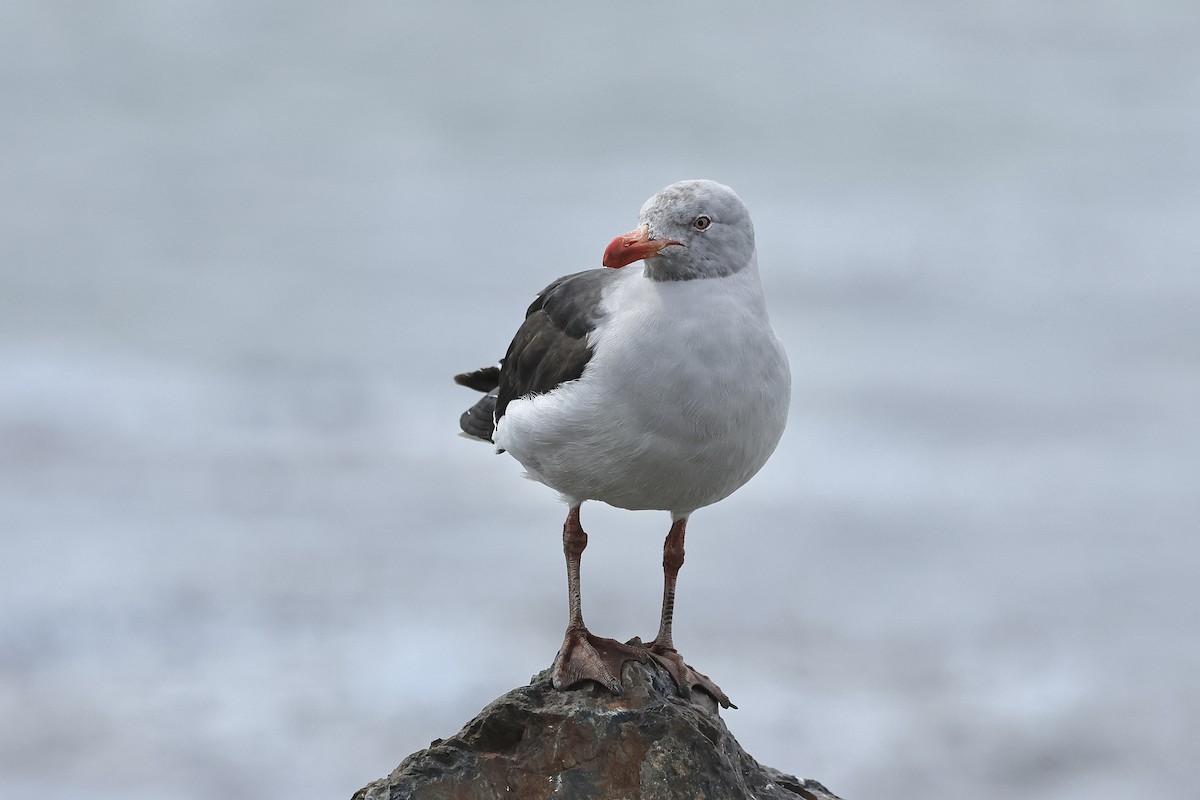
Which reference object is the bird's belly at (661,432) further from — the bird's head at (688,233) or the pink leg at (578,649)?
the bird's head at (688,233)

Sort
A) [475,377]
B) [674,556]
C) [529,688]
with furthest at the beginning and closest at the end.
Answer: [475,377]
[674,556]
[529,688]

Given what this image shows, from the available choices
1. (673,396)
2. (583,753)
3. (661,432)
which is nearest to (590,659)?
(583,753)

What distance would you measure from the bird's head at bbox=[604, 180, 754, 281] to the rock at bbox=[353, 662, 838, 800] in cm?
307

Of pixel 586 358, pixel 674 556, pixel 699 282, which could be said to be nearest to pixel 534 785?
pixel 674 556

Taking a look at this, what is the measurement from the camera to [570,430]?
36.9 ft

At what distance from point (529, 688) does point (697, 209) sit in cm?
383

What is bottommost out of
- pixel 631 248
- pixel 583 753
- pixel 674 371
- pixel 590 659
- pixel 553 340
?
pixel 583 753

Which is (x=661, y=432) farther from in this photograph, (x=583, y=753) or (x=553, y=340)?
(x=583, y=753)

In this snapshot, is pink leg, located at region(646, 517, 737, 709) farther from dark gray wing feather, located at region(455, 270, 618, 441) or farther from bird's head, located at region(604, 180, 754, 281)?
bird's head, located at region(604, 180, 754, 281)

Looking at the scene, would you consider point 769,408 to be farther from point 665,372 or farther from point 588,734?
point 588,734

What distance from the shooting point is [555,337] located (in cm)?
1180

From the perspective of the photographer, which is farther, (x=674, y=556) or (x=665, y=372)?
(x=674, y=556)

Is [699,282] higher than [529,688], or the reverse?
[699,282]

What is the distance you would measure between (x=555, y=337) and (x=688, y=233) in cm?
155
